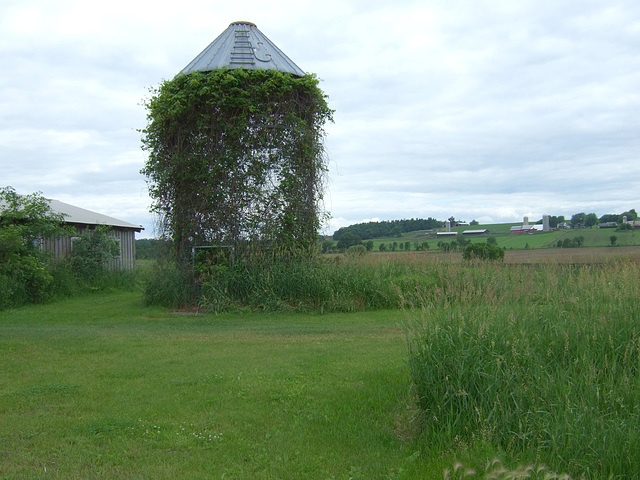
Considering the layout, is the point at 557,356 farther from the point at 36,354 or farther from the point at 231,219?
the point at 231,219

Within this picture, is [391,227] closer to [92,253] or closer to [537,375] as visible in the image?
[92,253]

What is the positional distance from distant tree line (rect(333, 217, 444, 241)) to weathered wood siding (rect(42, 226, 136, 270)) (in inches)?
350

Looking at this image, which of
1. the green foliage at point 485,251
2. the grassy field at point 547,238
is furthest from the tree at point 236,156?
the green foliage at point 485,251

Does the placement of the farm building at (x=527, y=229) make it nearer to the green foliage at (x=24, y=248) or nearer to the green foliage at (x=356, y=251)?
the green foliage at (x=356, y=251)

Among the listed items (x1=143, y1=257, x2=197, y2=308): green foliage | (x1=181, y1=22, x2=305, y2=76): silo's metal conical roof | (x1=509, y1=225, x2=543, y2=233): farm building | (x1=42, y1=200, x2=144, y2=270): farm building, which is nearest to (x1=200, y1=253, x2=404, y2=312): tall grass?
(x1=143, y1=257, x2=197, y2=308): green foliage

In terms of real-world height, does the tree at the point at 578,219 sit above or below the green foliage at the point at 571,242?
above

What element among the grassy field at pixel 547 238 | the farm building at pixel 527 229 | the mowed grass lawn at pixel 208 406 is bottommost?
the mowed grass lawn at pixel 208 406

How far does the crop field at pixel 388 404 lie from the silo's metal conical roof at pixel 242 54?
9.33 m

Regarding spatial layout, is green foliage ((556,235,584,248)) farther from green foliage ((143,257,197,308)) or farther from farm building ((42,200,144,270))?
farm building ((42,200,144,270))

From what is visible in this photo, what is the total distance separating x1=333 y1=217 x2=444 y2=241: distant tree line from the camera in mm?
21828

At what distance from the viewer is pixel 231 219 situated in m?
13.7

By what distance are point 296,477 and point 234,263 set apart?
9945 mm

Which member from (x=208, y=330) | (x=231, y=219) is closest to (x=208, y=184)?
(x=231, y=219)

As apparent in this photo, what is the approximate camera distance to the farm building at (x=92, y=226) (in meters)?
17.8
